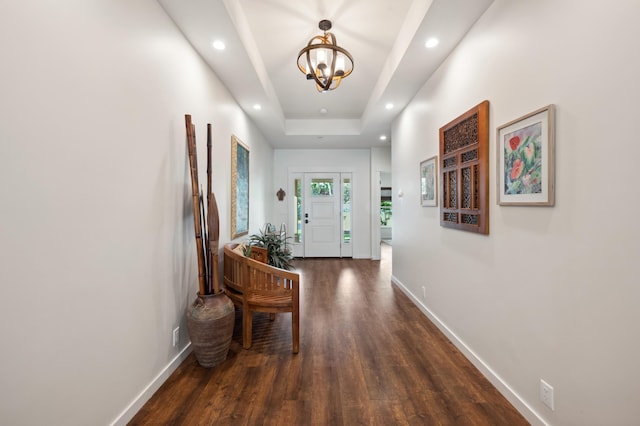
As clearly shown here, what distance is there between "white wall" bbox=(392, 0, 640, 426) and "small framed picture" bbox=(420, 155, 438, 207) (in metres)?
0.76

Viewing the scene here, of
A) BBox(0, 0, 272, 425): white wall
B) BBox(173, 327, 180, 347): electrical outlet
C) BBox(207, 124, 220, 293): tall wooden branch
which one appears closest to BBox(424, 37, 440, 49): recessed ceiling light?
BBox(0, 0, 272, 425): white wall

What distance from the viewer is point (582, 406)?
129 centimetres

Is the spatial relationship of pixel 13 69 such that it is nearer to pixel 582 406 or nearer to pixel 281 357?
pixel 281 357

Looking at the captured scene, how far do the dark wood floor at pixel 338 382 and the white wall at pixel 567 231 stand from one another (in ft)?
0.90

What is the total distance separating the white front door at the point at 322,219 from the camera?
653cm

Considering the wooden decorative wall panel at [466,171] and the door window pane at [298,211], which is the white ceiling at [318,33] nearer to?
the wooden decorative wall panel at [466,171]

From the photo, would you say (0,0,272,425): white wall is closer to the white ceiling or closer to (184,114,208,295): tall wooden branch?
(184,114,208,295): tall wooden branch

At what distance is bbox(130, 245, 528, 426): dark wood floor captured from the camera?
5.41 ft

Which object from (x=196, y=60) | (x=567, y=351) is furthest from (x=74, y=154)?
(x=567, y=351)

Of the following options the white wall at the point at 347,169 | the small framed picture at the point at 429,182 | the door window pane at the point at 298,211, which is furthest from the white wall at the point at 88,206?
the door window pane at the point at 298,211

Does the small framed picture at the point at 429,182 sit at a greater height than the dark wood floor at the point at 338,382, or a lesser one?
greater

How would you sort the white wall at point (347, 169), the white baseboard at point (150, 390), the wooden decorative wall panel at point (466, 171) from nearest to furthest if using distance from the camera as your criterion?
1. the white baseboard at point (150, 390)
2. the wooden decorative wall panel at point (466, 171)
3. the white wall at point (347, 169)

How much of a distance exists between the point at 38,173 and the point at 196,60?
5.75ft

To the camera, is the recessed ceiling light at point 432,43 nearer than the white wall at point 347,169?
Yes
